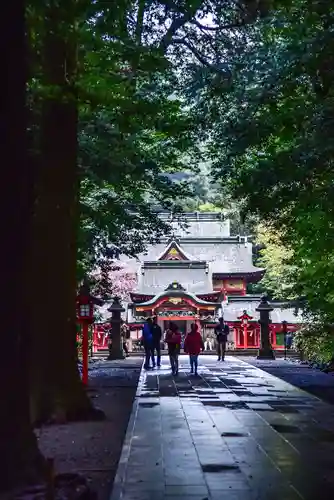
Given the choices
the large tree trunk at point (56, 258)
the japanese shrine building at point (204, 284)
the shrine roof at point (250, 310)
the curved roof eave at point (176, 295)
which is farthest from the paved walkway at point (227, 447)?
the shrine roof at point (250, 310)

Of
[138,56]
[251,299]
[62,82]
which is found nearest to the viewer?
[138,56]

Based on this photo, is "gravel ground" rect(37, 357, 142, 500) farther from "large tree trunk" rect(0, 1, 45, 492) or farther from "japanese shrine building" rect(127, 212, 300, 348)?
"japanese shrine building" rect(127, 212, 300, 348)

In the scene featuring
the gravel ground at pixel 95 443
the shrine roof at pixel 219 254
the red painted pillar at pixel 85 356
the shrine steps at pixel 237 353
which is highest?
the shrine roof at pixel 219 254

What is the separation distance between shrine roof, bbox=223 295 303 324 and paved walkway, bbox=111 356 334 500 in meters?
26.5

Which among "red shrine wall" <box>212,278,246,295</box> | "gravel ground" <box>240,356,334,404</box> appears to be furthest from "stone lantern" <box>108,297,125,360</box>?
"red shrine wall" <box>212,278,246,295</box>

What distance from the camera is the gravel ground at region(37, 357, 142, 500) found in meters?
8.16

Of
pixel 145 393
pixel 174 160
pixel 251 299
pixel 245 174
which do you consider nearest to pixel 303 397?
pixel 145 393

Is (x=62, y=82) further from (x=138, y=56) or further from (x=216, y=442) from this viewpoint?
(x=216, y=442)

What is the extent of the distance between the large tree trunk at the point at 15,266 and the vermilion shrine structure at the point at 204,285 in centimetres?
3051

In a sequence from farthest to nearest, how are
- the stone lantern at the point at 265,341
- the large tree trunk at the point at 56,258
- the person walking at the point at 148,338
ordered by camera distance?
the stone lantern at the point at 265,341 → the person walking at the point at 148,338 → the large tree trunk at the point at 56,258

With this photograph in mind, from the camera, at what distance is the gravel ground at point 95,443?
8.16 meters

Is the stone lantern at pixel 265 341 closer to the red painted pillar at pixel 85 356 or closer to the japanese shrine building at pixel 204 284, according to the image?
the japanese shrine building at pixel 204 284

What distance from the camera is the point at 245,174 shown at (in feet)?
48.2

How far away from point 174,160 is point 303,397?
8.13 metres
